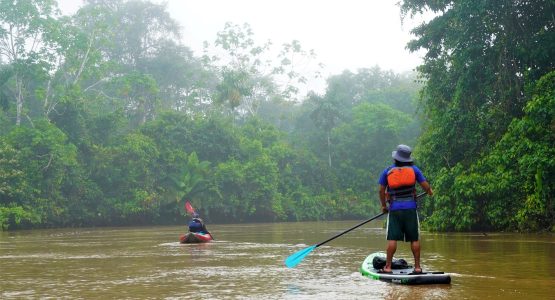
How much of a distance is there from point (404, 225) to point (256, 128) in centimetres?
4255

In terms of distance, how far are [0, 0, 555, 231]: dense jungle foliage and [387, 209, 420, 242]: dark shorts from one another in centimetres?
949

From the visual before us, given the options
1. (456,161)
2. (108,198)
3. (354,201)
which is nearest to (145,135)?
(108,198)

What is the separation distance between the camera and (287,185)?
1857 inches

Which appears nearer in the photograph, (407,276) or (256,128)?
(407,276)

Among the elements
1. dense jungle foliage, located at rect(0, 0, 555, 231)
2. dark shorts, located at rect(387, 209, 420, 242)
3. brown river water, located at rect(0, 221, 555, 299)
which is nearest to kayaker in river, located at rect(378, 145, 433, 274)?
dark shorts, located at rect(387, 209, 420, 242)

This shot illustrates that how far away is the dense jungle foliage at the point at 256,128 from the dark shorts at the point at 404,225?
9495mm

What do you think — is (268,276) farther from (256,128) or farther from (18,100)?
(256,128)

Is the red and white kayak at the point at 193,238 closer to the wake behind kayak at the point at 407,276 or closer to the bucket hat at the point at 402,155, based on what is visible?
the wake behind kayak at the point at 407,276

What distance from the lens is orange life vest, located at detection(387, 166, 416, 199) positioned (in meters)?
7.32

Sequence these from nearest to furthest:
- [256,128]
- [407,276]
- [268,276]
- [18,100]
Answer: [407,276] → [268,276] → [18,100] → [256,128]

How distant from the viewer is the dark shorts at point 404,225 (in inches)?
286

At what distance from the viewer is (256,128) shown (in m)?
49.7

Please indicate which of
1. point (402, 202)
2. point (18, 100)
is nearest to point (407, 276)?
point (402, 202)

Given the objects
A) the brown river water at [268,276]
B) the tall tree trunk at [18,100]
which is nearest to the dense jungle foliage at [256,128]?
the tall tree trunk at [18,100]
